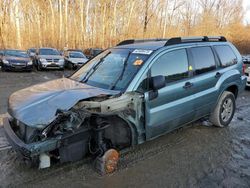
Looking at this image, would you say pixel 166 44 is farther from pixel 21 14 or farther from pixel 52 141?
pixel 21 14

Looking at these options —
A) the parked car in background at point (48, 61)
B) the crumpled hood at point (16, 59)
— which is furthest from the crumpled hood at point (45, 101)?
the parked car in background at point (48, 61)

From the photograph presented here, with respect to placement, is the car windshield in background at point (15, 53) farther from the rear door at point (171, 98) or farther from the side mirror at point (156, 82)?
the side mirror at point (156, 82)

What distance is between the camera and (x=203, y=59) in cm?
479

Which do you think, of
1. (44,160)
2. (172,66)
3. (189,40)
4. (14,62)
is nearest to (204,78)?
(189,40)

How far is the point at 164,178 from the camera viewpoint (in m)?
3.48

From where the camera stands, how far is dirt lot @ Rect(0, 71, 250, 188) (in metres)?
3.36

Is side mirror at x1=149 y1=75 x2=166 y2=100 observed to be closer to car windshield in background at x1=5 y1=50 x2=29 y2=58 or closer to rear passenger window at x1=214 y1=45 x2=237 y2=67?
rear passenger window at x1=214 y1=45 x2=237 y2=67

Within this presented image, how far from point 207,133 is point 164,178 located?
212cm

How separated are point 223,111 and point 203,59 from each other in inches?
56.4

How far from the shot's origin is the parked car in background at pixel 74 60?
1846 centimetres

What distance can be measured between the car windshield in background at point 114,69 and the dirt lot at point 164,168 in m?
1.22

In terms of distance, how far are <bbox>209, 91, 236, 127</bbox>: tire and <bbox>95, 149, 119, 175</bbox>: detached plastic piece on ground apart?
9.11ft

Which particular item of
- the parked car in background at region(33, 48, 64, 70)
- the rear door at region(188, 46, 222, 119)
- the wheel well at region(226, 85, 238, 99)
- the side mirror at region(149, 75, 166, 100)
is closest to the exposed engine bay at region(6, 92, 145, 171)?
the side mirror at region(149, 75, 166, 100)

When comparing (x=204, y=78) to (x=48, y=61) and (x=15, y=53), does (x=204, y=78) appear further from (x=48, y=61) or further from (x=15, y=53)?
(x=15, y=53)
